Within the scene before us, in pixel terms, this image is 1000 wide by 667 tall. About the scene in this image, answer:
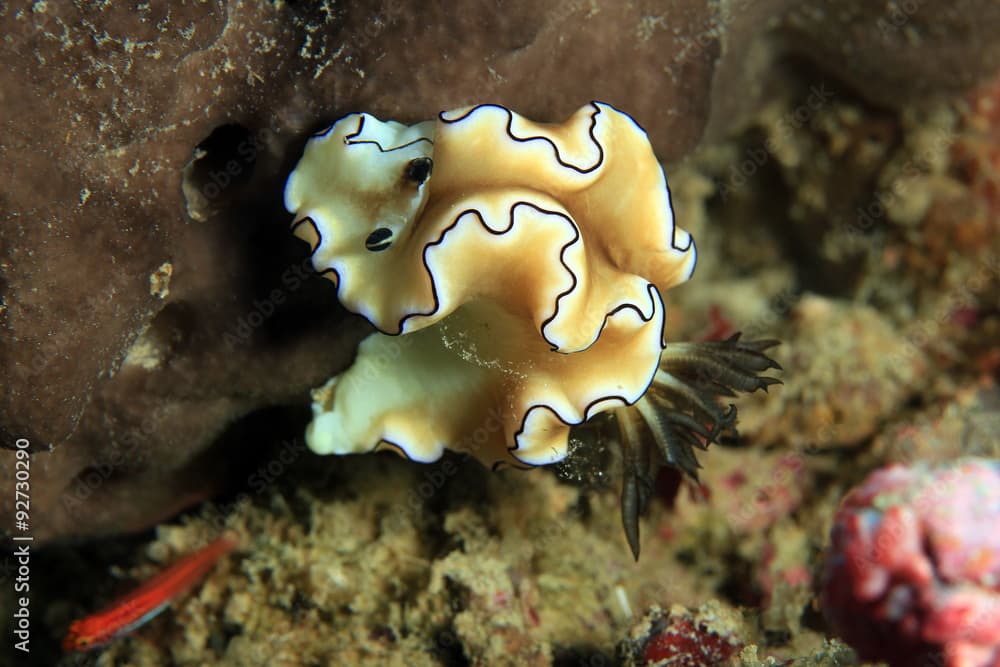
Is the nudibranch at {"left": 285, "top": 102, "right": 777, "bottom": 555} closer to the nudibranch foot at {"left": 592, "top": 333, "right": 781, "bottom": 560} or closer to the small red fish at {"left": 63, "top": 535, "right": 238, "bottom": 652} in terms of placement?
the nudibranch foot at {"left": 592, "top": 333, "right": 781, "bottom": 560}

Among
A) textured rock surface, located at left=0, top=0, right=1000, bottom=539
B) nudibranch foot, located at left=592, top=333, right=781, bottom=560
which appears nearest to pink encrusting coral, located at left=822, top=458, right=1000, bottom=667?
nudibranch foot, located at left=592, top=333, right=781, bottom=560

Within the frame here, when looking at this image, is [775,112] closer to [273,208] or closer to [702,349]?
[702,349]

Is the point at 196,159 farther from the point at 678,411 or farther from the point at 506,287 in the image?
the point at 678,411

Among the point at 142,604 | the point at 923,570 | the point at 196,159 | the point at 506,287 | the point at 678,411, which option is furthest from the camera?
the point at 142,604

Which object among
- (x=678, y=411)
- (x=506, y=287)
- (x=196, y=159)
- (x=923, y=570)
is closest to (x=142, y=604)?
(x=196, y=159)

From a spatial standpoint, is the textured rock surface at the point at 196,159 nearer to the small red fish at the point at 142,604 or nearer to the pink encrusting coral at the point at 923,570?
the small red fish at the point at 142,604

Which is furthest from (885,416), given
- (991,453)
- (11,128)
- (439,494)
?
(11,128)
